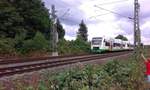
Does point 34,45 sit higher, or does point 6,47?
point 34,45

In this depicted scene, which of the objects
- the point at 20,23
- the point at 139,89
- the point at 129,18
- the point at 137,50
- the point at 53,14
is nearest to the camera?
the point at 139,89

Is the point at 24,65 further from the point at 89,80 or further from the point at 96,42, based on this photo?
the point at 96,42

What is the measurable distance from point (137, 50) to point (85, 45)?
4608cm

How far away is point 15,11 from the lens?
65.9m

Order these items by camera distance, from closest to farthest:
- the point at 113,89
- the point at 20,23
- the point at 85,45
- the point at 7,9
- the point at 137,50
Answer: the point at 113,89, the point at 137,50, the point at 7,9, the point at 20,23, the point at 85,45

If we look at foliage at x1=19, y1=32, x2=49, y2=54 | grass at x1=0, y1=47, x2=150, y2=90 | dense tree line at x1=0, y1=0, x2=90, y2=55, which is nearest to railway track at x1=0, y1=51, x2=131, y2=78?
grass at x1=0, y1=47, x2=150, y2=90

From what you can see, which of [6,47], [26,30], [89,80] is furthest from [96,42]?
[89,80]

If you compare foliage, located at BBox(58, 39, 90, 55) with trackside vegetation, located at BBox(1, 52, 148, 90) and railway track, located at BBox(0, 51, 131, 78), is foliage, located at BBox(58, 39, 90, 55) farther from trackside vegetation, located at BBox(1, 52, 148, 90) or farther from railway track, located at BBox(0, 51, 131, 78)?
trackside vegetation, located at BBox(1, 52, 148, 90)

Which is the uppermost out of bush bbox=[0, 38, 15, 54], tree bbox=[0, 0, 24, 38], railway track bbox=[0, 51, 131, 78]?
tree bbox=[0, 0, 24, 38]

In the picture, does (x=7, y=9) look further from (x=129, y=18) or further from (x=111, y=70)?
(x=111, y=70)

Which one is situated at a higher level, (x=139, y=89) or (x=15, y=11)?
(x=15, y=11)

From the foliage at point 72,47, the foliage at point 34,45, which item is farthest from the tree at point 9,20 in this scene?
the foliage at point 34,45

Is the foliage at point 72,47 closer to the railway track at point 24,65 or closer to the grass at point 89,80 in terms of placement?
the railway track at point 24,65

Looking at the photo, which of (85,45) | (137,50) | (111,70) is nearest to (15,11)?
(85,45)
